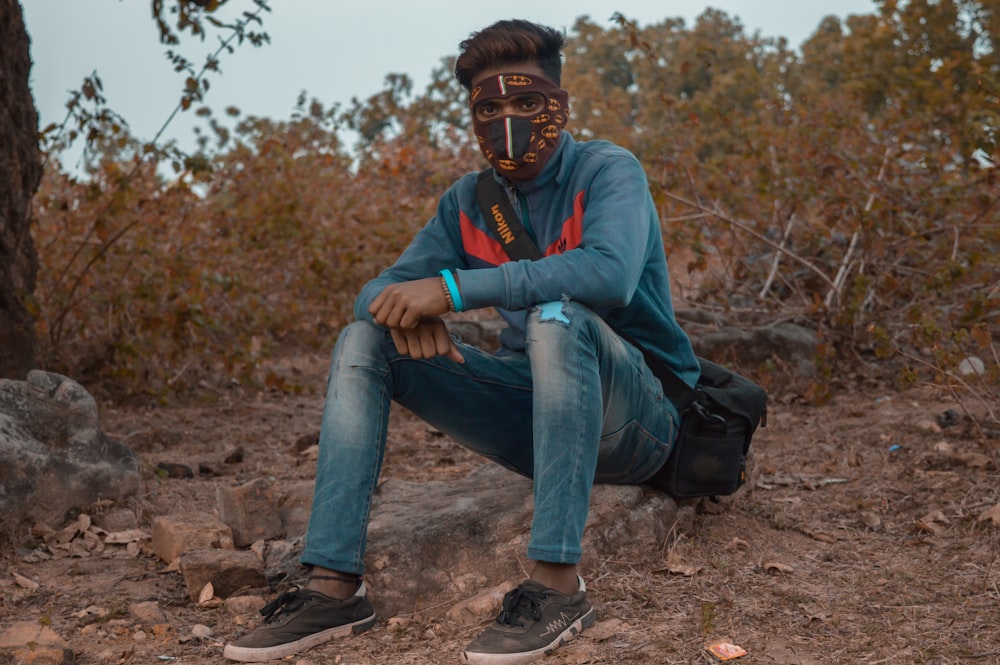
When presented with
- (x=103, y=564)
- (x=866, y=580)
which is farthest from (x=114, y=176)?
(x=866, y=580)

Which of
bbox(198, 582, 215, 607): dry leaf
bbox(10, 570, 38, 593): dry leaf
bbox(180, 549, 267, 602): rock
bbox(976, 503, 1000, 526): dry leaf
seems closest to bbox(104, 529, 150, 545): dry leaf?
bbox(10, 570, 38, 593): dry leaf

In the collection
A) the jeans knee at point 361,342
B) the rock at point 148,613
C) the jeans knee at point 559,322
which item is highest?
the jeans knee at point 559,322

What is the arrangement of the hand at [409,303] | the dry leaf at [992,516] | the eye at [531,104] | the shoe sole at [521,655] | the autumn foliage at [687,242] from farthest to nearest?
the autumn foliage at [687,242]
the dry leaf at [992,516]
the eye at [531,104]
the hand at [409,303]
the shoe sole at [521,655]

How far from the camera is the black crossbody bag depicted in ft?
10.5

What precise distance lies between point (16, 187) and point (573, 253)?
361cm

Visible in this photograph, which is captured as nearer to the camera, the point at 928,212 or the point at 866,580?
the point at 866,580

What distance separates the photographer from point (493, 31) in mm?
3191

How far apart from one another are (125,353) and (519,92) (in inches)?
159

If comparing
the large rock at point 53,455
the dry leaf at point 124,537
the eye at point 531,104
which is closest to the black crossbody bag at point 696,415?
the eye at point 531,104

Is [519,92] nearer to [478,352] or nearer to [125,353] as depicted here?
[478,352]

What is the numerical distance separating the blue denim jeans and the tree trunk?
3.00 meters

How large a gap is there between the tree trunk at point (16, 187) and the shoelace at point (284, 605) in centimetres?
306

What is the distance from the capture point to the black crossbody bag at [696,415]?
321cm

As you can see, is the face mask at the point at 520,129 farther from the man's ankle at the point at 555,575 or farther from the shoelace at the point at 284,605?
the shoelace at the point at 284,605
